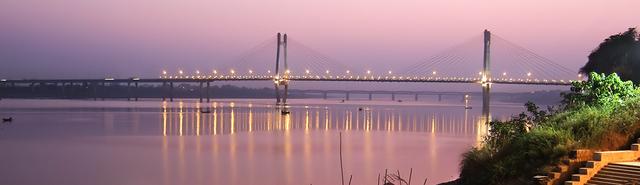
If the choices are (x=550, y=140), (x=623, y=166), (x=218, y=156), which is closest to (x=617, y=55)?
(x=218, y=156)

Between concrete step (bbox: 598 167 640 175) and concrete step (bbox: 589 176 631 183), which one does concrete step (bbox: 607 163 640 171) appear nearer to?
concrete step (bbox: 598 167 640 175)

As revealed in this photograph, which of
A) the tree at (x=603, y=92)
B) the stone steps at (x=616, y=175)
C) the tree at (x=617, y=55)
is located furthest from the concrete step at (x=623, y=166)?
the tree at (x=617, y=55)

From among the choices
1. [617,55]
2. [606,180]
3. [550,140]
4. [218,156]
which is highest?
[617,55]

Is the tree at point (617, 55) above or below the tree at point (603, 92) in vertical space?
above

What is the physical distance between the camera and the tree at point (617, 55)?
106ft

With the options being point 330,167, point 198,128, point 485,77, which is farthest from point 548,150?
point 485,77

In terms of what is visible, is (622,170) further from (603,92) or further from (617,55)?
(617,55)

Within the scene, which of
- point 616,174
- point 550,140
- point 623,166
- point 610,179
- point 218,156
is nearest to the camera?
point 610,179

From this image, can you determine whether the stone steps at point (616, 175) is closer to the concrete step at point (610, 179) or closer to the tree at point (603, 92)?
the concrete step at point (610, 179)

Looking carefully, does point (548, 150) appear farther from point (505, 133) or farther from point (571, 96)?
point (571, 96)

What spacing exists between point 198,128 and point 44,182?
94.3 ft

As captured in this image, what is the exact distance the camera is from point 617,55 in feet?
112

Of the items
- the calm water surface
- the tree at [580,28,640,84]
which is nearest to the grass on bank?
the calm water surface

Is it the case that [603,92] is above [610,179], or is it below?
above
